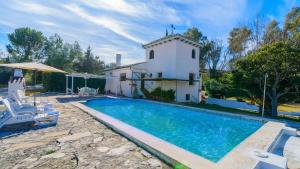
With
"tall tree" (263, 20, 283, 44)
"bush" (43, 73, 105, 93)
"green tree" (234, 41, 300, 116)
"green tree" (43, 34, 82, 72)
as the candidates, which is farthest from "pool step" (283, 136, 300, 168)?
"green tree" (43, 34, 82, 72)

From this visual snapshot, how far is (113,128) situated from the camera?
6.84 meters

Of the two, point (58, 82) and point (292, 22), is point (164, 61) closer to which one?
point (58, 82)

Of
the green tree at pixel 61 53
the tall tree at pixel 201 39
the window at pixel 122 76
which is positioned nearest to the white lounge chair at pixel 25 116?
the window at pixel 122 76

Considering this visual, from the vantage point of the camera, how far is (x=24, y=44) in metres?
44.1

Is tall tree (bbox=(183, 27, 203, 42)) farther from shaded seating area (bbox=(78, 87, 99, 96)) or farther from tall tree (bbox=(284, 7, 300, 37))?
shaded seating area (bbox=(78, 87, 99, 96))

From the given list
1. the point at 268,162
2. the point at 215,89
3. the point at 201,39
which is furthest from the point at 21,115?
the point at 201,39

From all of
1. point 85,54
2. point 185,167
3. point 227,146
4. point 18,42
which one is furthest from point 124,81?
point 18,42

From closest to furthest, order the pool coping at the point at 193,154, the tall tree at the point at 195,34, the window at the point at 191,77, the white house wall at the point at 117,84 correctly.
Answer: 1. the pool coping at the point at 193,154
2. the window at the point at 191,77
3. the white house wall at the point at 117,84
4. the tall tree at the point at 195,34

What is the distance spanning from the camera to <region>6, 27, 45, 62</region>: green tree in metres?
43.6

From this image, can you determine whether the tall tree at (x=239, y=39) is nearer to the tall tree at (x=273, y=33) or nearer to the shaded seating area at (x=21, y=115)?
the tall tree at (x=273, y=33)

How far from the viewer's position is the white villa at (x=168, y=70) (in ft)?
66.4

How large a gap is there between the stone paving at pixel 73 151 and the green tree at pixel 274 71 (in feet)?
34.5

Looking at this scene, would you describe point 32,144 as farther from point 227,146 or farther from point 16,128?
point 227,146

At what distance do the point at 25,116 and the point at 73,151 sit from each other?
3.74m
